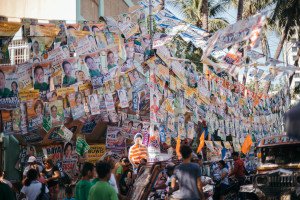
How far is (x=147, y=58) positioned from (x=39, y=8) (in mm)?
7933

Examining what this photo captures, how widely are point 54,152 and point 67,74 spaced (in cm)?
256

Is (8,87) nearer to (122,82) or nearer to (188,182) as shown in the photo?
(122,82)

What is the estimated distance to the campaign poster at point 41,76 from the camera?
1342 centimetres

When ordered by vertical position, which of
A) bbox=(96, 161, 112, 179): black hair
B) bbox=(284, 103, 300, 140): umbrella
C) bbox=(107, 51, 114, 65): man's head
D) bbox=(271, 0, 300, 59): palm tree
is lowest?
bbox=(96, 161, 112, 179): black hair

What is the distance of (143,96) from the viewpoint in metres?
16.5

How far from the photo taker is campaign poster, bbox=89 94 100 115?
1432 cm

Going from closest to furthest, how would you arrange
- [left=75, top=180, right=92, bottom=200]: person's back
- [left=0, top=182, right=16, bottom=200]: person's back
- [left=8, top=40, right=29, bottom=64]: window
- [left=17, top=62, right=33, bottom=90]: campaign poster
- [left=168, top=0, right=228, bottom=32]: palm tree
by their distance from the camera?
[left=0, top=182, right=16, bottom=200]: person's back < [left=75, top=180, right=92, bottom=200]: person's back < [left=17, top=62, right=33, bottom=90]: campaign poster < [left=8, top=40, right=29, bottom=64]: window < [left=168, top=0, right=228, bottom=32]: palm tree

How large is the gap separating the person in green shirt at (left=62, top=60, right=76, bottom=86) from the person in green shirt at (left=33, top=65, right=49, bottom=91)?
0.56 meters

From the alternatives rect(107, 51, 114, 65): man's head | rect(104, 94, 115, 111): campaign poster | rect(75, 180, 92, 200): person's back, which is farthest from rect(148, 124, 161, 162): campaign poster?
rect(75, 180, 92, 200): person's back

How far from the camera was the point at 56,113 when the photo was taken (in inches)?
542

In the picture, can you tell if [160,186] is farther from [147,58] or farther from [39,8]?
[39,8]

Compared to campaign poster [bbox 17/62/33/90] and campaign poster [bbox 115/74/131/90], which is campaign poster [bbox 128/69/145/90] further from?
campaign poster [bbox 17/62/33/90]

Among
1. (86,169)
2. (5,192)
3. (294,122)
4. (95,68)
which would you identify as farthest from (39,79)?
(294,122)

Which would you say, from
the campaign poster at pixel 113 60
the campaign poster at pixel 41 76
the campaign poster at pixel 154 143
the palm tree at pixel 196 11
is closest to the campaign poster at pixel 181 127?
the campaign poster at pixel 154 143
